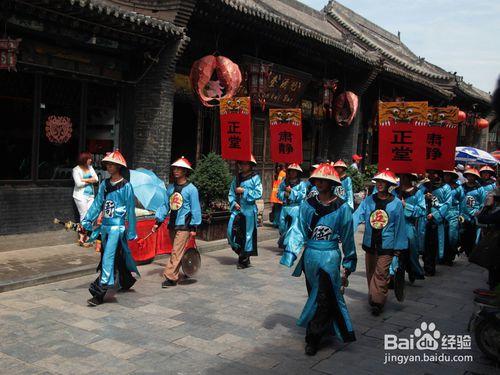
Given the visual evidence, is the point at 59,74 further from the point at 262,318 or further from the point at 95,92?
the point at 262,318

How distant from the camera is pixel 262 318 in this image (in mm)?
6004

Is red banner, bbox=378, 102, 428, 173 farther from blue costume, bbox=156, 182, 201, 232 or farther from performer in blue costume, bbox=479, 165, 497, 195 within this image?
performer in blue costume, bbox=479, 165, 497, 195

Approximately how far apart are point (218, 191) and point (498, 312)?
6.54 metres

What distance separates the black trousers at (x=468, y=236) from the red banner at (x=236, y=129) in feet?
15.0

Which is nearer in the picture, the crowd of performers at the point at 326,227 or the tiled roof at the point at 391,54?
the crowd of performers at the point at 326,227

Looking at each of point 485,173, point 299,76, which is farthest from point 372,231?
point 299,76

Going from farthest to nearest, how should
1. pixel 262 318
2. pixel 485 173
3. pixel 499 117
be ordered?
pixel 485 173
pixel 262 318
pixel 499 117

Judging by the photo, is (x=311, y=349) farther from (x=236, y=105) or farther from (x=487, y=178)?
(x=487, y=178)

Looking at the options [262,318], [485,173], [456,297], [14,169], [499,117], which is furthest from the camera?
[485,173]

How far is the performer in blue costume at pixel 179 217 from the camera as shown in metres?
7.17

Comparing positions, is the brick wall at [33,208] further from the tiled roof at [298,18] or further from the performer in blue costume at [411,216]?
the performer in blue costume at [411,216]

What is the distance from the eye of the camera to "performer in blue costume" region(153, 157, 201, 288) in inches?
282

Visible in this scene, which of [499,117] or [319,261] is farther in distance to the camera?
[319,261]

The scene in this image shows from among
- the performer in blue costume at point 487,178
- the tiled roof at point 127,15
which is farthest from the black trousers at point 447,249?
the tiled roof at point 127,15
